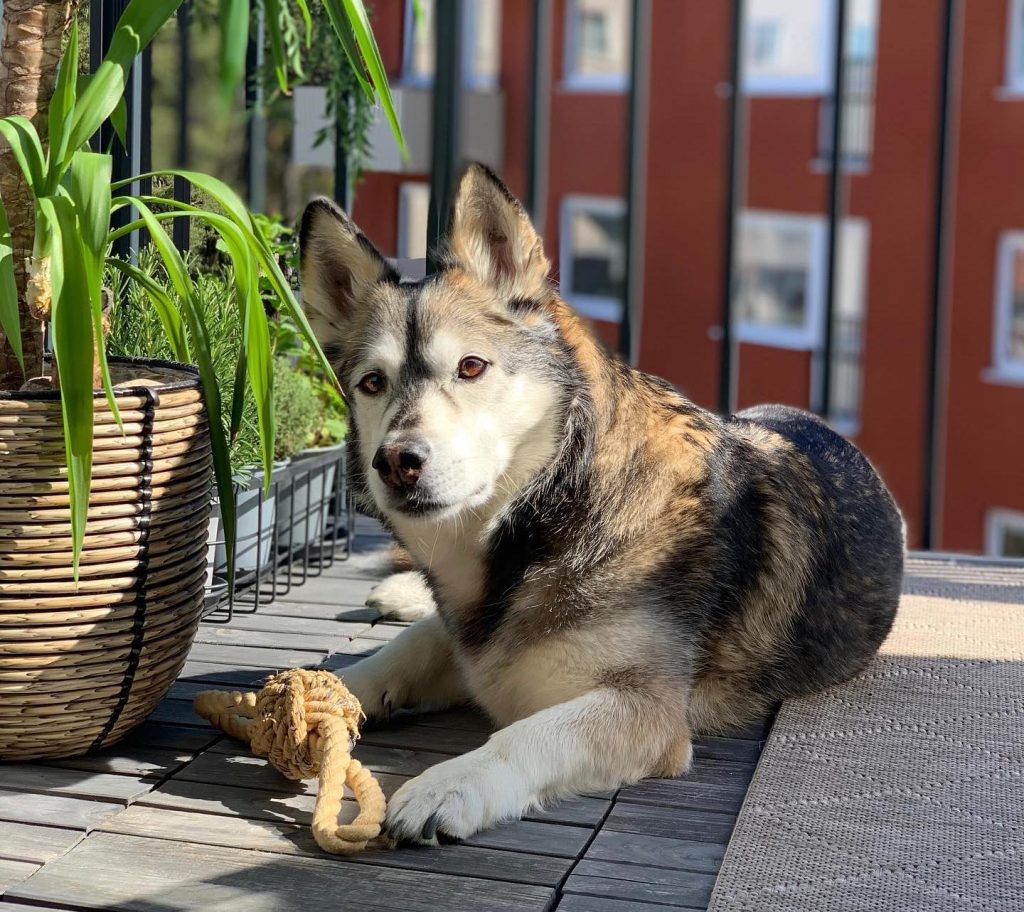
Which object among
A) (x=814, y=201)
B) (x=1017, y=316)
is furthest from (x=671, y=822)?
(x=814, y=201)

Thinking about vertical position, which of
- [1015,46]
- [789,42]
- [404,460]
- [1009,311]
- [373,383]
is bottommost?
[404,460]

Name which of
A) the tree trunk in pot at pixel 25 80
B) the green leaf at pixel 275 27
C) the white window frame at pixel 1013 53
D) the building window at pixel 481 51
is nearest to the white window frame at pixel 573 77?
the building window at pixel 481 51

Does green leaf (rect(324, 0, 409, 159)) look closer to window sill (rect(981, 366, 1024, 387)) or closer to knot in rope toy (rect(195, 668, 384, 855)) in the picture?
knot in rope toy (rect(195, 668, 384, 855))

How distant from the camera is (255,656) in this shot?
2518mm

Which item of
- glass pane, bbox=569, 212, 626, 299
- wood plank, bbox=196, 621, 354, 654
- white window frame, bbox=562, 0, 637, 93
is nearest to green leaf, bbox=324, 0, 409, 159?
wood plank, bbox=196, 621, 354, 654

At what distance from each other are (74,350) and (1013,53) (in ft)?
43.0

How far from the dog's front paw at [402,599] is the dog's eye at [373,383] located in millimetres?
707

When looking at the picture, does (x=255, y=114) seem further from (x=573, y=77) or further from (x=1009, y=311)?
(x=573, y=77)

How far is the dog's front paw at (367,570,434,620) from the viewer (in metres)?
2.79

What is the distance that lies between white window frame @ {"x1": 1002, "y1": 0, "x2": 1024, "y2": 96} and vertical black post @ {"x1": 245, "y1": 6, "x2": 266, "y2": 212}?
438 inches

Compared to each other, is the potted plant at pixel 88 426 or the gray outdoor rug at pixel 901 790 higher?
the potted plant at pixel 88 426

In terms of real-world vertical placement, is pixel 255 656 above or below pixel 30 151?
below

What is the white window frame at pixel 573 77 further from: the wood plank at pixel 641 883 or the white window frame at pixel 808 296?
the wood plank at pixel 641 883

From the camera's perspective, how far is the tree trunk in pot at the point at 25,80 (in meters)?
1.92
